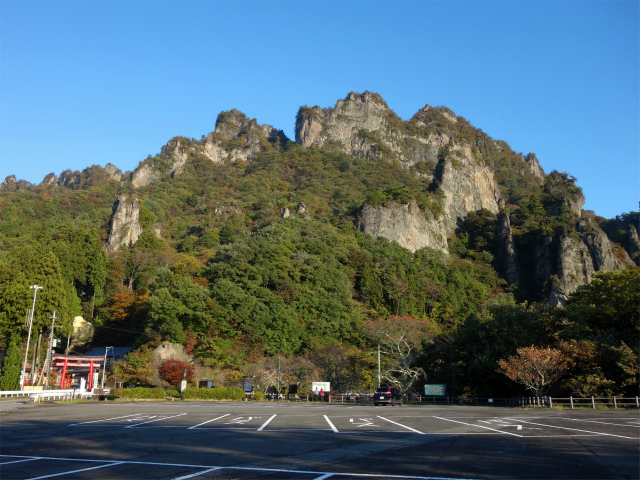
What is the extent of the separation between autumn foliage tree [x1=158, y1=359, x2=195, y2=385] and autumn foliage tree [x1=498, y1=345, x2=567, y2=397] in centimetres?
2792

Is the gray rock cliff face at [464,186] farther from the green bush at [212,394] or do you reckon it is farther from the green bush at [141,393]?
the green bush at [141,393]

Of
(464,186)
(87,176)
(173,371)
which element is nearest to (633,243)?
(464,186)

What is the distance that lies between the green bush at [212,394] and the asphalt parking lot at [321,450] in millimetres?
21530

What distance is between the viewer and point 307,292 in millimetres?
58906

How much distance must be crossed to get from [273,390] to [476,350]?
58.5 ft

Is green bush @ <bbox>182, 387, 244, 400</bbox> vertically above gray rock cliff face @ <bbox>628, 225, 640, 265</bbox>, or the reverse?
gray rock cliff face @ <bbox>628, 225, 640, 265</bbox>

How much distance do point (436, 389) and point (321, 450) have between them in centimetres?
2896

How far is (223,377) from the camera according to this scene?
45.4 m

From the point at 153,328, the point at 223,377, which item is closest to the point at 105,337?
the point at 153,328

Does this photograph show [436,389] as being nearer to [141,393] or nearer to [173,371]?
[141,393]

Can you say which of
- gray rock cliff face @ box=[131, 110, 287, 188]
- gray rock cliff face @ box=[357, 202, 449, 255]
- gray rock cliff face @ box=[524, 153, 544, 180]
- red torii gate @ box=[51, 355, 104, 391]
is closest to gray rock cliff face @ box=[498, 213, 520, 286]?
gray rock cliff face @ box=[357, 202, 449, 255]

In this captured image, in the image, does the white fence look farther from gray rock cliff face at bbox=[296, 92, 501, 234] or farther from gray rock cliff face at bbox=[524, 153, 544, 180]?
gray rock cliff face at bbox=[524, 153, 544, 180]

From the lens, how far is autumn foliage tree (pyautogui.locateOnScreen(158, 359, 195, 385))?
42.6 m

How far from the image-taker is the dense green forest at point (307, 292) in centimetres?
3547
